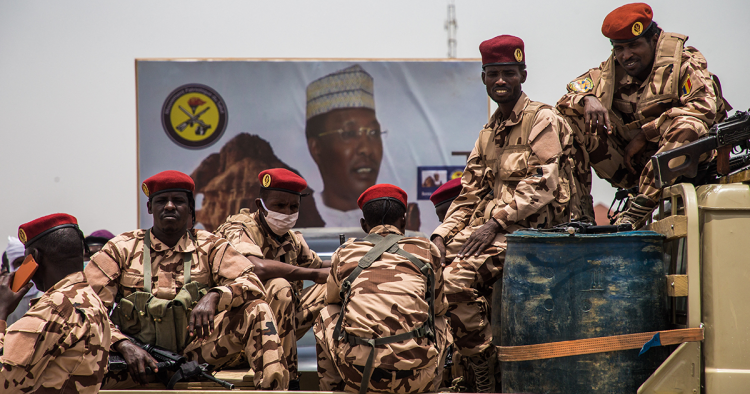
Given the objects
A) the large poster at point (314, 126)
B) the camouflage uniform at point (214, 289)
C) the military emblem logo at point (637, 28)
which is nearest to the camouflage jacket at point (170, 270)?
the camouflage uniform at point (214, 289)

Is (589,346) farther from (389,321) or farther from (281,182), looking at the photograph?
(281,182)

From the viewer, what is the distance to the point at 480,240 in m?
3.70

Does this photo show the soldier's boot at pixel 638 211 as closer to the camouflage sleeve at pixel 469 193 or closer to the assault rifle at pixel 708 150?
the assault rifle at pixel 708 150

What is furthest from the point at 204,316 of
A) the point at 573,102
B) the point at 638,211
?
the point at 573,102

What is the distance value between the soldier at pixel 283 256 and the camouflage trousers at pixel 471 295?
0.98 metres

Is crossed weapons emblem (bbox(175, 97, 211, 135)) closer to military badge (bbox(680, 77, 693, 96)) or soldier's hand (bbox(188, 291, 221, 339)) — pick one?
soldier's hand (bbox(188, 291, 221, 339))

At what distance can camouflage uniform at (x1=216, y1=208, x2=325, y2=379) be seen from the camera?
3.89m

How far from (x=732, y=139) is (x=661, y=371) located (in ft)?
3.98

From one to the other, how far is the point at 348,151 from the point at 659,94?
4672 millimetres

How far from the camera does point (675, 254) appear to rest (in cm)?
284

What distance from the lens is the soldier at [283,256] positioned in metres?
3.93

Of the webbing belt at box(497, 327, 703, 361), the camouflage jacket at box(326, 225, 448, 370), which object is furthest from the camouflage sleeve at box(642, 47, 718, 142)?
the camouflage jacket at box(326, 225, 448, 370)

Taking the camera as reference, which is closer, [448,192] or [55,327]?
[55,327]

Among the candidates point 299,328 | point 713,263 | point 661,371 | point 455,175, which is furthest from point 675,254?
point 455,175
